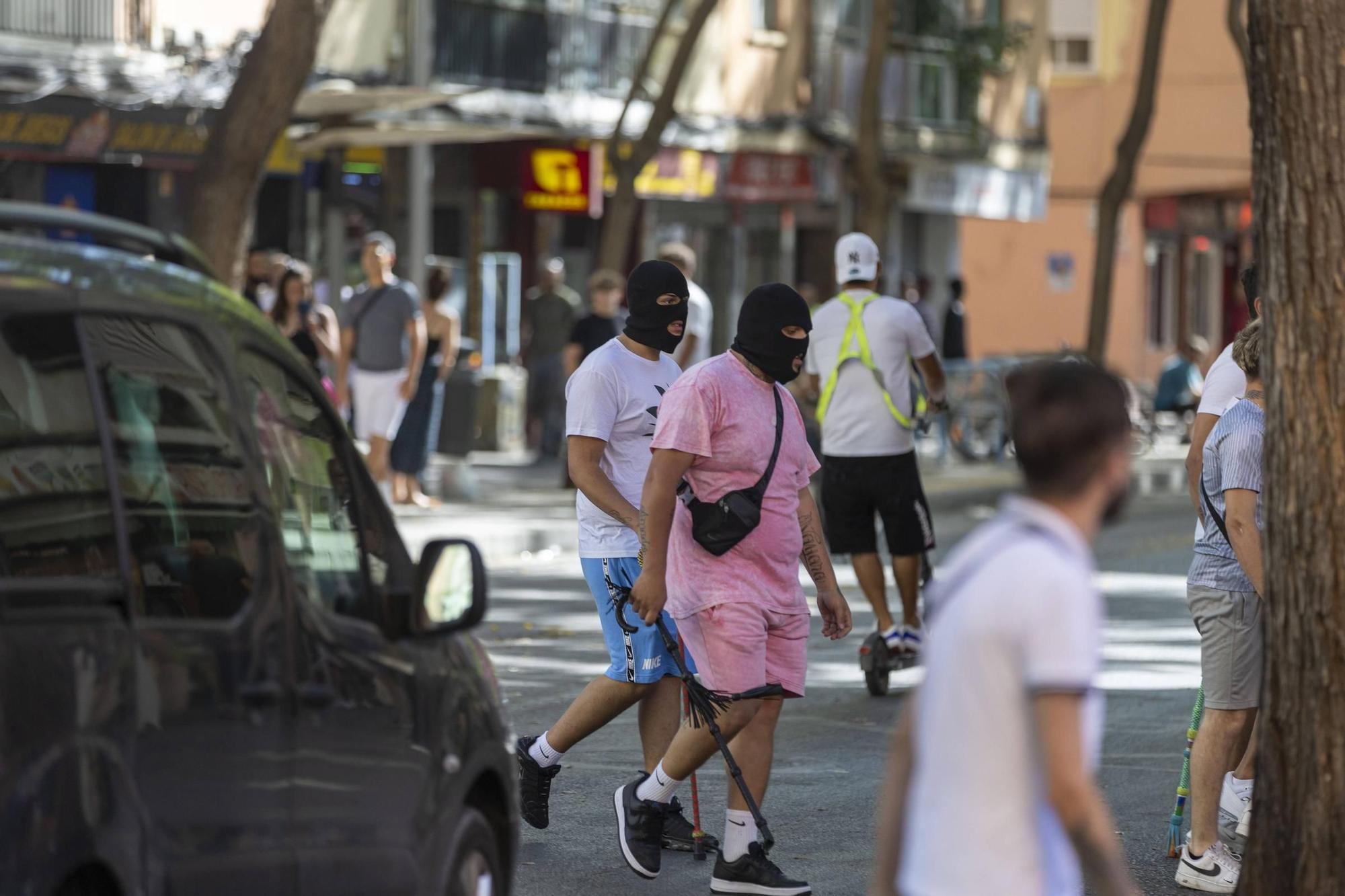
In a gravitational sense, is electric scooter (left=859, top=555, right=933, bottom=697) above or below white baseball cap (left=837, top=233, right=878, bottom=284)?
below

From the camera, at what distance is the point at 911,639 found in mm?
10688

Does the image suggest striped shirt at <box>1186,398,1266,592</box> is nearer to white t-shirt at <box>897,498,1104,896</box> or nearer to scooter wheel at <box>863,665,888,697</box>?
white t-shirt at <box>897,498,1104,896</box>

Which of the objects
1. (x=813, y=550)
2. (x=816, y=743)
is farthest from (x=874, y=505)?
(x=813, y=550)

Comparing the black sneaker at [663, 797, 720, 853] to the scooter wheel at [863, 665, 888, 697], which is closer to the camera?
the black sneaker at [663, 797, 720, 853]

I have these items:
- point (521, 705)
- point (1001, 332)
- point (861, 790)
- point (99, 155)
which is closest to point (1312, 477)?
point (861, 790)

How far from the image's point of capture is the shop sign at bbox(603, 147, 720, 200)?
Answer: 99.1ft

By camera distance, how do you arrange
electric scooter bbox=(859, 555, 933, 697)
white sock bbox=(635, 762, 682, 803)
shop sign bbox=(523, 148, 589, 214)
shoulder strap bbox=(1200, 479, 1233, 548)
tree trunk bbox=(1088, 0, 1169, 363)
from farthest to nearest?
shop sign bbox=(523, 148, 589, 214), tree trunk bbox=(1088, 0, 1169, 363), electric scooter bbox=(859, 555, 933, 697), white sock bbox=(635, 762, 682, 803), shoulder strap bbox=(1200, 479, 1233, 548)

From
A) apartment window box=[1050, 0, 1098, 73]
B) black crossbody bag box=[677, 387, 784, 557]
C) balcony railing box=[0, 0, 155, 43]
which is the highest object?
apartment window box=[1050, 0, 1098, 73]

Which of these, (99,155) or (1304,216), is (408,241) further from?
(1304,216)

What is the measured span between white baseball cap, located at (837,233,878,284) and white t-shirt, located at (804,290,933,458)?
9 cm

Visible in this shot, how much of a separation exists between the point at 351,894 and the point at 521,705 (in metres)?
5.78

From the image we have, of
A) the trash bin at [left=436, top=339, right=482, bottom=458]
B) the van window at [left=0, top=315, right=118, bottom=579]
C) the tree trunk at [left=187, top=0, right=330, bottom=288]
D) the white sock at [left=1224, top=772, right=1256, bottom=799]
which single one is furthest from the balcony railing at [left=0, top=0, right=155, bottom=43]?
the van window at [left=0, top=315, right=118, bottom=579]

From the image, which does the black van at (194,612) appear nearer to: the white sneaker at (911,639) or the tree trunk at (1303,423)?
the tree trunk at (1303,423)

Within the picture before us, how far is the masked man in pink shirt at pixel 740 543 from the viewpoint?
22.4 ft
